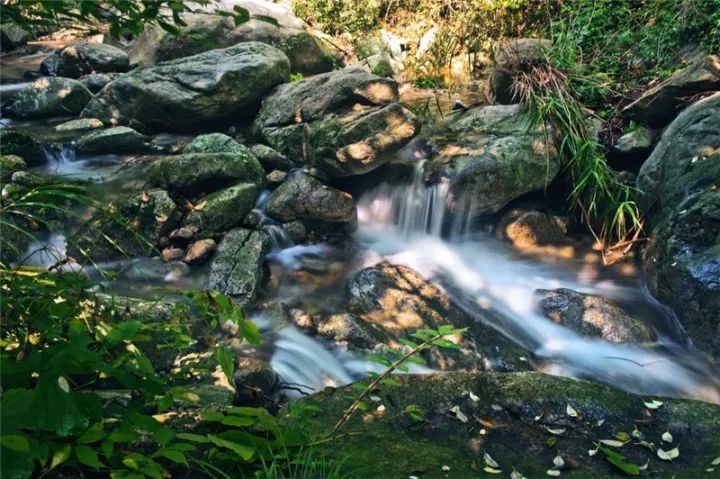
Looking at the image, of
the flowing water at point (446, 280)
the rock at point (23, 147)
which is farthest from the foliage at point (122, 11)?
the rock at point (23, 147)

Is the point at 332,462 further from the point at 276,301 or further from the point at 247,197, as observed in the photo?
the point at 247,197

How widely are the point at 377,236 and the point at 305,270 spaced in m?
1.22

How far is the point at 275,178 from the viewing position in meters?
7.07

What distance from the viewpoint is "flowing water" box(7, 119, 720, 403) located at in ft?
15.2

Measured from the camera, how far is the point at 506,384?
123 inches

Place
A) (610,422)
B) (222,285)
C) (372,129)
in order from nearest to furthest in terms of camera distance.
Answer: (610,422)
(222,285)
(372,129)

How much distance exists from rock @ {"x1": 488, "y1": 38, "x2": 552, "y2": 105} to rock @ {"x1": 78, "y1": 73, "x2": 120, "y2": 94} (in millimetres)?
6377

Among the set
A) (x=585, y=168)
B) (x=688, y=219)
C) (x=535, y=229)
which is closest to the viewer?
(x=688, y=219)

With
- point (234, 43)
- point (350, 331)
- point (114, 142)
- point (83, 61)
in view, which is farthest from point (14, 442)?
point (83, 61)

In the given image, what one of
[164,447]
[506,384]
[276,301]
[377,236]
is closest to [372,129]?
[377,236]

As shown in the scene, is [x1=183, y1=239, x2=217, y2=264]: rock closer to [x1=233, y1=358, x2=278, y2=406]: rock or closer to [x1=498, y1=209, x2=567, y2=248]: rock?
[x1=233, y1=358, x2=278, y2=406]: rock

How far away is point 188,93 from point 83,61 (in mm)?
3855

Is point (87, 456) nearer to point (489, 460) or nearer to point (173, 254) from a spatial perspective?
point (489, 460)

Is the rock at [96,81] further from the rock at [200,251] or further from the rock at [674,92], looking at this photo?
the rock at [674,92]
